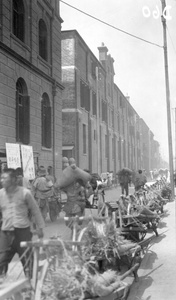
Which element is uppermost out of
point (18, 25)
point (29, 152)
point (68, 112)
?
point (18, 25)

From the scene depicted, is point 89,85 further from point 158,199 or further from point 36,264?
point 36,264

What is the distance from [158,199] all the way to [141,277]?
21.1ft

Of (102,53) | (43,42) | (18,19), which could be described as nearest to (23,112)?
(18,19)

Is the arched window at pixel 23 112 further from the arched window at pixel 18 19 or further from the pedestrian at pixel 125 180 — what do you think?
the pedestrian at pixel 125 180

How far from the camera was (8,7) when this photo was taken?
14.2 metres

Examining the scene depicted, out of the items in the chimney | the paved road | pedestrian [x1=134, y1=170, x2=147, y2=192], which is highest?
the chimney

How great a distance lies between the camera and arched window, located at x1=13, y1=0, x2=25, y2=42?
15.6m

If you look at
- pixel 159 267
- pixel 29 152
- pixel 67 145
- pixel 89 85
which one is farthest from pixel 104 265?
pixel 89 85

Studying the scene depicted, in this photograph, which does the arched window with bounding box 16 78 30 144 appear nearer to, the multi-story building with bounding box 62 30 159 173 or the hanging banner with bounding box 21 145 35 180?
the hanging banner with bounding box 21 145 35 180

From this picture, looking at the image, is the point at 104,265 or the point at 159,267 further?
the point at 159,267

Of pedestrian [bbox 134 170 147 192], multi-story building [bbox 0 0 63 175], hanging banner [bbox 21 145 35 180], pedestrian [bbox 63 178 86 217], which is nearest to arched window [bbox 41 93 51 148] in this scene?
multi-story building [bbox 0 0 63 175]

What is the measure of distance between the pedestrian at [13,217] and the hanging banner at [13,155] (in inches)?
223

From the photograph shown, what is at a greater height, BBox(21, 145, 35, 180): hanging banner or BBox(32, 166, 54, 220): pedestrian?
BBox(21, 145, 35, 180): hanging banner

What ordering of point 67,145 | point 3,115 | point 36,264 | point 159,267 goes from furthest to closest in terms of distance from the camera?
point 67,145 < point 3,115 < point 159,267 < point 36,264
